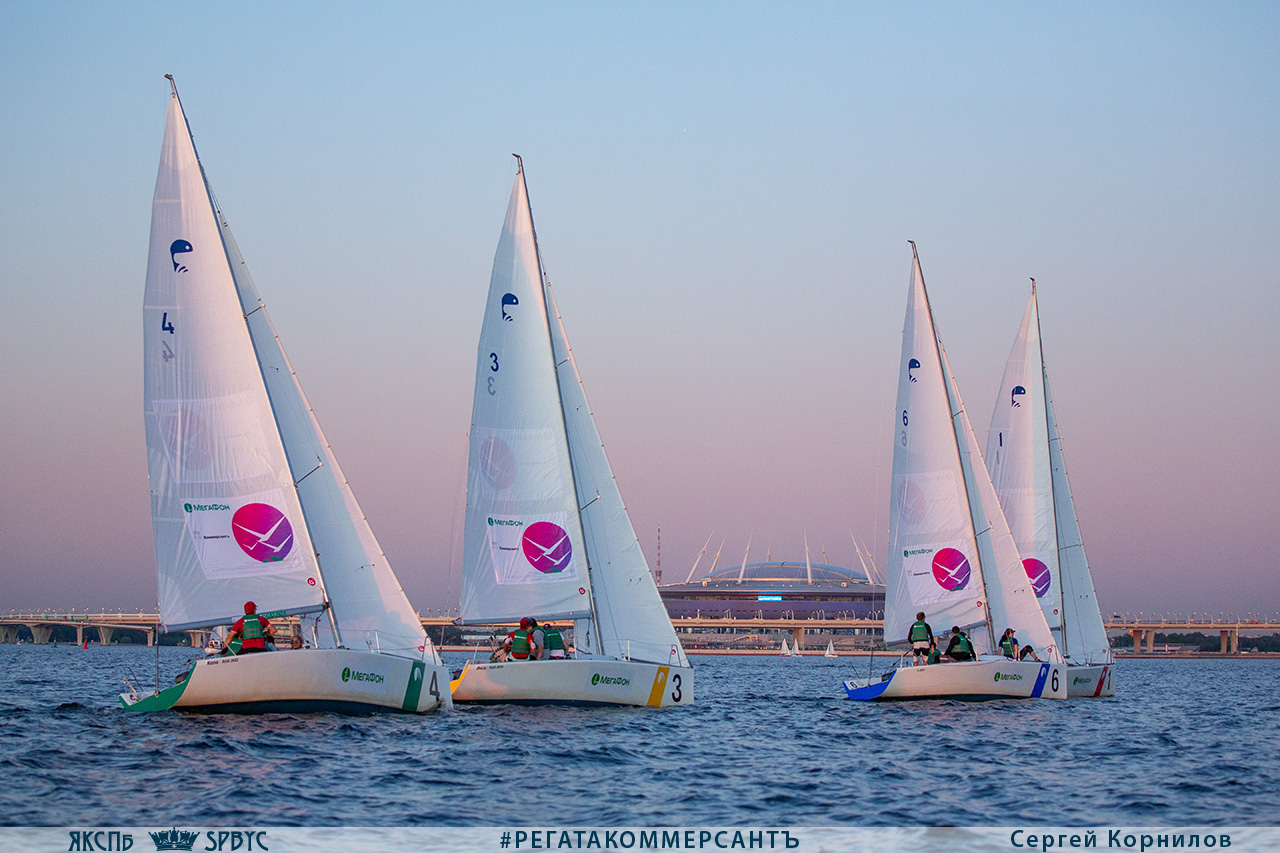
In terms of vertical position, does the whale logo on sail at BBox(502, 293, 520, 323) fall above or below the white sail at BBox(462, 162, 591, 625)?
above

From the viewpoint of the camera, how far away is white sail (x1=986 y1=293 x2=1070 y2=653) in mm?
39031

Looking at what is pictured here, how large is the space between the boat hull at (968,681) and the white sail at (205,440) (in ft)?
43.0

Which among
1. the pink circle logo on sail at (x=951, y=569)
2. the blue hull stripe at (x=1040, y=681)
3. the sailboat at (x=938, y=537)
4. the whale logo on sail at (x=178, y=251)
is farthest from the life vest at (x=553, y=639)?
the blue hull stripe at (x=1040, y=681)

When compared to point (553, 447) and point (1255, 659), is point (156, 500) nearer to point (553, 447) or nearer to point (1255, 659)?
point (553, 447)

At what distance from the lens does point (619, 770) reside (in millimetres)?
16953

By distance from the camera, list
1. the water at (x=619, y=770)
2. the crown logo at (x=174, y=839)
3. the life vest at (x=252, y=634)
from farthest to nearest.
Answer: the life vest at (x=252, y=634), the water at (x=619, y=770), the crown logo at (x=174, y=839)

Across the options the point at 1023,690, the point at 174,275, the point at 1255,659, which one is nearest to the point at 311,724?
the point at 174,275

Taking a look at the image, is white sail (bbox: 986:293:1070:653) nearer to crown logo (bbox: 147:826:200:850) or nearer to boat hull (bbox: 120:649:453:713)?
boat hull (bbox: 120:649:453:713)

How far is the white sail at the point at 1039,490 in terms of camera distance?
39250 millimetres

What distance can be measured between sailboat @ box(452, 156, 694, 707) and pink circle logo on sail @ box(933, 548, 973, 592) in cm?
739

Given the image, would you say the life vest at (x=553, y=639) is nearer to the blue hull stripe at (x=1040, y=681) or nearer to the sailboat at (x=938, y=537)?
the sailboat at (x=938, y=537)

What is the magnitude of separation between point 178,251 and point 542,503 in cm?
872

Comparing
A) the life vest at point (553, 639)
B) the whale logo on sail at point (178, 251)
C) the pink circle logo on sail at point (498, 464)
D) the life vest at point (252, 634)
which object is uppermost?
the whale logo on sail at point (178, 251)

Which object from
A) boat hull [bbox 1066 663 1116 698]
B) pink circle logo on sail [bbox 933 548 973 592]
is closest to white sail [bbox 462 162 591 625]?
pink circle logo on sail [bbox 933 548 973 592]
